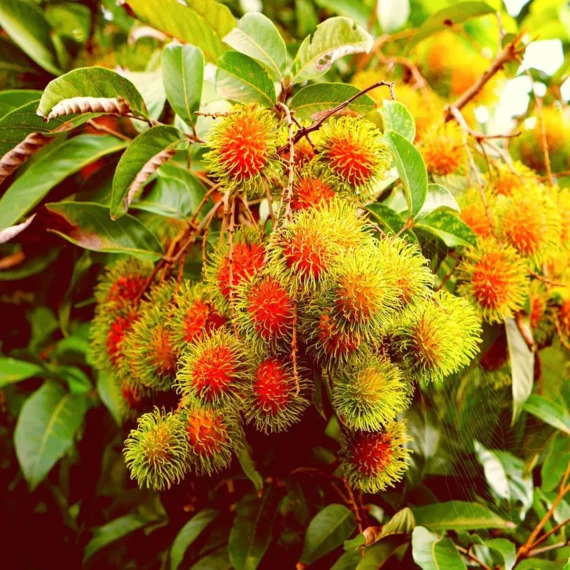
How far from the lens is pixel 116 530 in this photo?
114cm

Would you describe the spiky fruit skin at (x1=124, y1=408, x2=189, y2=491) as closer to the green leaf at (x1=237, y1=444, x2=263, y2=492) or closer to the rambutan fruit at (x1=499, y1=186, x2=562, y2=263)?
the green leaf at (x1=237, y1=444, x2=263, y2=492)

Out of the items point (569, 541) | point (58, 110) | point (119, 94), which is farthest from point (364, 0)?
point (569, 541)

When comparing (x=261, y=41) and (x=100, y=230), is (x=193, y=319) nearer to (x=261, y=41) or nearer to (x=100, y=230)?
(x=100, y=230)

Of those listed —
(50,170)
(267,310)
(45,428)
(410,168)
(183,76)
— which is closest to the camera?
(267,310)

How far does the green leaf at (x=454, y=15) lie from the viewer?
115 cm

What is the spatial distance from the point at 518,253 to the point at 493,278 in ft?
0.24

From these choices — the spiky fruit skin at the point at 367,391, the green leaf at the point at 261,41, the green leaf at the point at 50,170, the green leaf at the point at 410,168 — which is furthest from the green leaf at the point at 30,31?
the spiky fruit skin at the point at 367,391

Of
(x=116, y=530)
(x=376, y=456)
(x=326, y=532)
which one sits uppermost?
(x=376, y=456)

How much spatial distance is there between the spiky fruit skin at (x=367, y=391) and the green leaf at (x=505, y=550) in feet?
0.96

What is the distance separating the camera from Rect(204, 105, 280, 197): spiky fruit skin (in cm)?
65

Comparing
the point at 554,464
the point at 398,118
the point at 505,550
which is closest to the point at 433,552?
the point at 505,550

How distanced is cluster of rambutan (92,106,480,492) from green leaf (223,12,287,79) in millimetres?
134

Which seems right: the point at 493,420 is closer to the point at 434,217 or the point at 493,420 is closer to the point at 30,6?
the point at 434,217

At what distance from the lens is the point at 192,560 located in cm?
99
